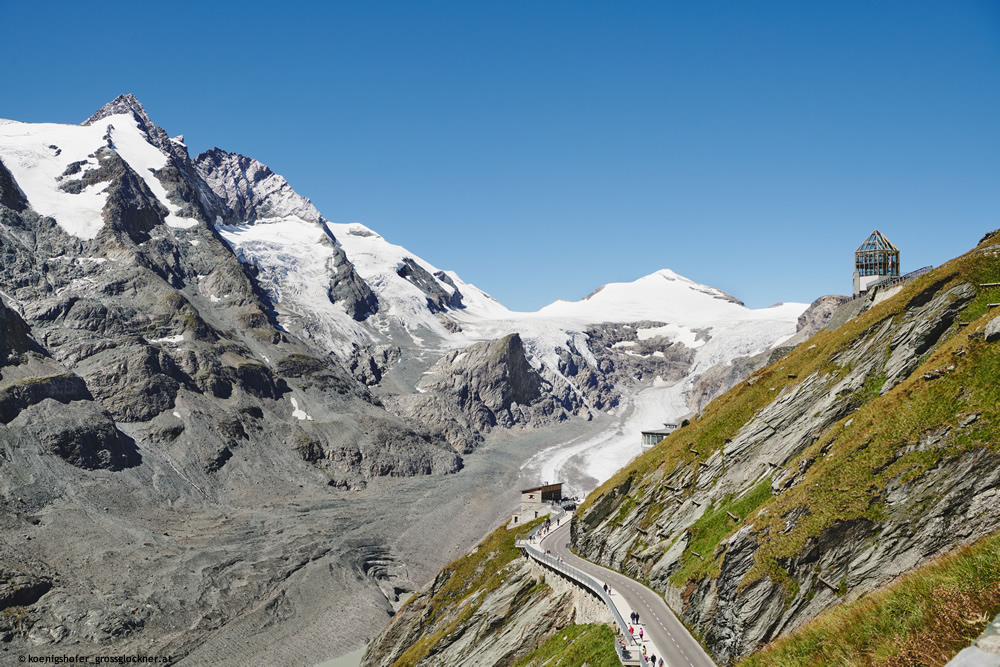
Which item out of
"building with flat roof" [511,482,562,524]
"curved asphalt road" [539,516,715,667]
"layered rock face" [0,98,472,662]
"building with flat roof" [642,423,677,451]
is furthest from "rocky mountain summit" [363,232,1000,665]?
"layered rock face" [0,98,472,662]

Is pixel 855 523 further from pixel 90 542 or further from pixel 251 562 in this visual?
pixel 90 542

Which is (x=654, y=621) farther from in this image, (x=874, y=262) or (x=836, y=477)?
(x=874, y=262)

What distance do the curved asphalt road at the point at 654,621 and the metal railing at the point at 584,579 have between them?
795 millimetres

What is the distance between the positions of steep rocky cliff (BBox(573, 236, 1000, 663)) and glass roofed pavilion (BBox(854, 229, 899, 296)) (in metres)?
21.5

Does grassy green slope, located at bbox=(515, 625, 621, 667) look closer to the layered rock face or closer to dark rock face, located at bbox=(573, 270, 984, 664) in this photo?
dark rock face, located at bbox=(573, 270, 984, 664)

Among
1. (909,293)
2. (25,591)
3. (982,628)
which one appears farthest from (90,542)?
(982,628)

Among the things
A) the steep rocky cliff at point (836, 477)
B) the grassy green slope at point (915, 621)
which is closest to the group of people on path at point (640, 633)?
the steep rocky cliff at point (836, 477)

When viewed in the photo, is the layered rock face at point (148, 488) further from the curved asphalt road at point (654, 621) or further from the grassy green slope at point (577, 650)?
the curved asphalt road at point (654, 621)

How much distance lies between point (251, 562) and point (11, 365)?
77878mm

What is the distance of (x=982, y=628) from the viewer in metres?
12.5

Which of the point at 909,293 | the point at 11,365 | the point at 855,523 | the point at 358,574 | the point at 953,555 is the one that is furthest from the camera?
the point at 11,365

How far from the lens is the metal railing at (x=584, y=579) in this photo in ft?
108

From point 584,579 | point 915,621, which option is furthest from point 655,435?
point 915,621

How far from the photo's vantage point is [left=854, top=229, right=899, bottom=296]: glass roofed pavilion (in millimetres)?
69750
